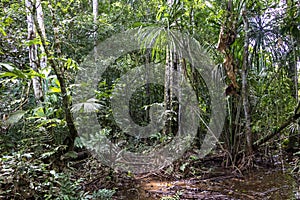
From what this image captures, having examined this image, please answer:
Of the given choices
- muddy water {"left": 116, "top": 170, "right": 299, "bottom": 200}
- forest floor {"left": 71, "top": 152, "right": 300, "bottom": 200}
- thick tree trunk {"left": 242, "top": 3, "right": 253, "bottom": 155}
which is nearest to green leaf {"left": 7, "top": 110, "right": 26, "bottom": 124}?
forest floor {"left": 71, "top": 152, "right": 300, "bottom": 200}

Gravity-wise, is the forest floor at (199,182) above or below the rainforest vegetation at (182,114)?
below

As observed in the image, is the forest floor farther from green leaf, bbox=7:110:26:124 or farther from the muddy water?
green leaf, bbox=7:110:26:124

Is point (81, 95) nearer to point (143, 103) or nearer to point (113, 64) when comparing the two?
point (113, 64)

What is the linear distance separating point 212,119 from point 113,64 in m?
2.80

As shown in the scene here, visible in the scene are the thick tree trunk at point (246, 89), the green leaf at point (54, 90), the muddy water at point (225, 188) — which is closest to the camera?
the muddy water at point (225, 188)

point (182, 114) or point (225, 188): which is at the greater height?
point (182, 114)

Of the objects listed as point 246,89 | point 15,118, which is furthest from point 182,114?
point 15,118

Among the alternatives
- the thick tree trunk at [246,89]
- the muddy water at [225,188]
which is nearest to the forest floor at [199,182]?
the muddy water at [225,188]

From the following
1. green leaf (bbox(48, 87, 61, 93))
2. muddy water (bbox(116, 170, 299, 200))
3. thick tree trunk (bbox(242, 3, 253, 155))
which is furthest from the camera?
thick tree trunk (bbox(242, 3, 253, 155))

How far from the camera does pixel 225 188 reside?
2.86m

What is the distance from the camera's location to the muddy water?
2.58m

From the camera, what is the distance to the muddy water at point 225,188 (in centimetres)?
258

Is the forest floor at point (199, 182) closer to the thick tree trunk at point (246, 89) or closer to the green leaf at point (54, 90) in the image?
the thick tree trunk at point (246, 89)

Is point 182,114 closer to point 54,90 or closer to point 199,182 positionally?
point 199,182
